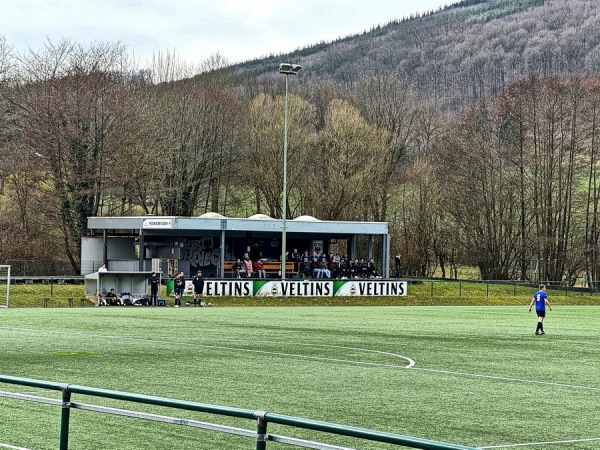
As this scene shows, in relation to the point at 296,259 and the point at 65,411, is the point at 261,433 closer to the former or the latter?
the point at 65,411

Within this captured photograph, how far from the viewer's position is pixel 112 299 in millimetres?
53062

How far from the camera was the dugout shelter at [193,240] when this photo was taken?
217 ft

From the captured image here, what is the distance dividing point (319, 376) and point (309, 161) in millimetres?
70393

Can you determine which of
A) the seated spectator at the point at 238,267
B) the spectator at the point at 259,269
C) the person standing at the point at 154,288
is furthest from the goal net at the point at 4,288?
the spectator at the point at 259,269

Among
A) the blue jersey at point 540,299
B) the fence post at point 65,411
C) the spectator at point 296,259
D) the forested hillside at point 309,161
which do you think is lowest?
the fence post at point 65,411

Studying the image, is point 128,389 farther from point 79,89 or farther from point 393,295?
point 79,89

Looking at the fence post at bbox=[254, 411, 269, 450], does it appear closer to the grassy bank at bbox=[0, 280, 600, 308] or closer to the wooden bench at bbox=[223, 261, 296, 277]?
the grassy bank at bbox=[0, 280, 600, 308]

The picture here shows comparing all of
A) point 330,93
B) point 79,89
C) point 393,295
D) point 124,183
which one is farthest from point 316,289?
point 330,93

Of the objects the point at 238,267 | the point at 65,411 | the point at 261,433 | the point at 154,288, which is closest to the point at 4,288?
the point at 154,288

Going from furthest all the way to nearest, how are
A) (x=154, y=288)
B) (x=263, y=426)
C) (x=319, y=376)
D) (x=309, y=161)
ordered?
1. (x=309, y=161)
2. (x=154, y=288)
3. (x=319, y=376)
4. (x=263, y=426)

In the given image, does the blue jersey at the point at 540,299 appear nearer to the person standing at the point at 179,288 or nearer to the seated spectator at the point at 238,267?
the person standing at the point at 179,288

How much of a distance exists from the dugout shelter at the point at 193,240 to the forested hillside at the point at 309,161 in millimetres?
3332

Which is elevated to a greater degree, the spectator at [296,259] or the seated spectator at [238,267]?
the spectator at [296,259]

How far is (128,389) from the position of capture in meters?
17.7
